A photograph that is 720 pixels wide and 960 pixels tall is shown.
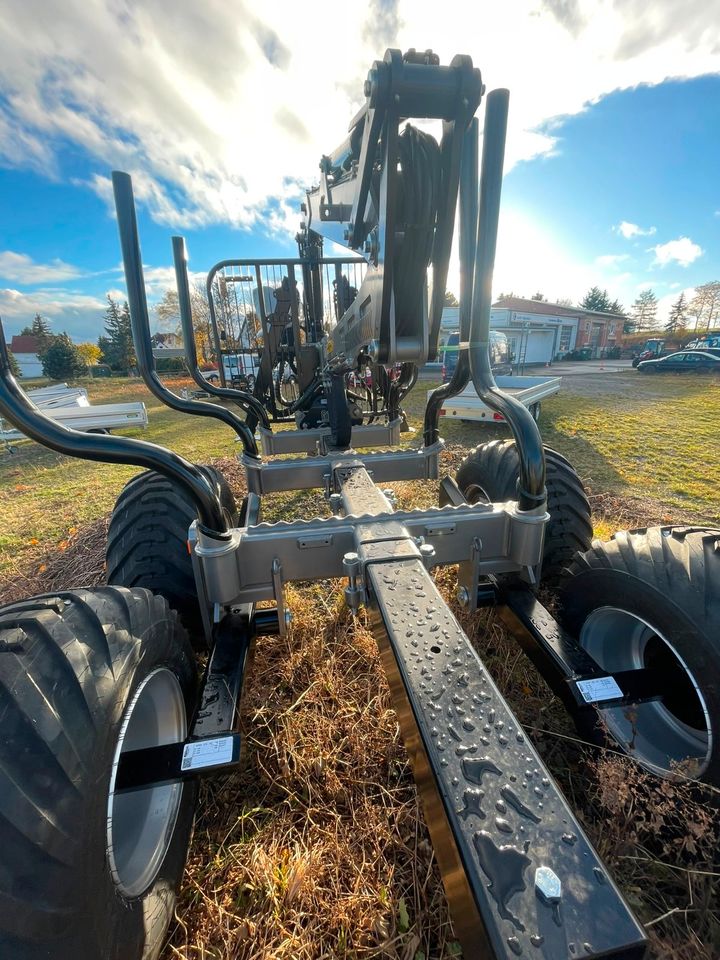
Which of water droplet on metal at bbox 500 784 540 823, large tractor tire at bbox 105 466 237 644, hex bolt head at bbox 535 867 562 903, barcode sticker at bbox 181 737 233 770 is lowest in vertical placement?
barcode sticker at bbox 181 737 233 770

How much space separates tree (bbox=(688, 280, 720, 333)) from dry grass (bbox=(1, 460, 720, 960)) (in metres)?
71.5

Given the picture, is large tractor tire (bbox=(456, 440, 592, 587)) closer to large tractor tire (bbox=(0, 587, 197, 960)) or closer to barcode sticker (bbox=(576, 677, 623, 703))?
barcode sticker (bbox=(576, 677, 623, 703))

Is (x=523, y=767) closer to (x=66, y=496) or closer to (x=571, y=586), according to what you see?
(x=571, y=586)

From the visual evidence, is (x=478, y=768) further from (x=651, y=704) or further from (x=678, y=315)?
(x=678, y=315)

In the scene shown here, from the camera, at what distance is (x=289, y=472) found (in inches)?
126

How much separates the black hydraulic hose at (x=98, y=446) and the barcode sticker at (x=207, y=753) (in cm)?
71

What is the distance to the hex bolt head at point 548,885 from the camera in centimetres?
67

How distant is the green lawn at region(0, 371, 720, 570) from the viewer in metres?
4.97

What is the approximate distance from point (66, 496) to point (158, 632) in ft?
18.2

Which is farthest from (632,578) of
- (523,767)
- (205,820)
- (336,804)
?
(205,820)

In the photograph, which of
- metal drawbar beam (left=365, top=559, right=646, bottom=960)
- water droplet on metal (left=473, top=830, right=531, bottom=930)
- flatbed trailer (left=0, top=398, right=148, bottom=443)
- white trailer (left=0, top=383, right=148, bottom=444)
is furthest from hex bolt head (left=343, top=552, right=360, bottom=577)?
flatbed trailer (left=0, top=398, right=148, bottom=443)

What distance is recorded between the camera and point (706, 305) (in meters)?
59.5

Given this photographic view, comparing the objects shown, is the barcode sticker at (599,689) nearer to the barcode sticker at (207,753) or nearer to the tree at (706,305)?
the barcode sticker at (207,753)

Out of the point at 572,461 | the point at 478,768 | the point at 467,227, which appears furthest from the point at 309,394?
the point at 478,768
